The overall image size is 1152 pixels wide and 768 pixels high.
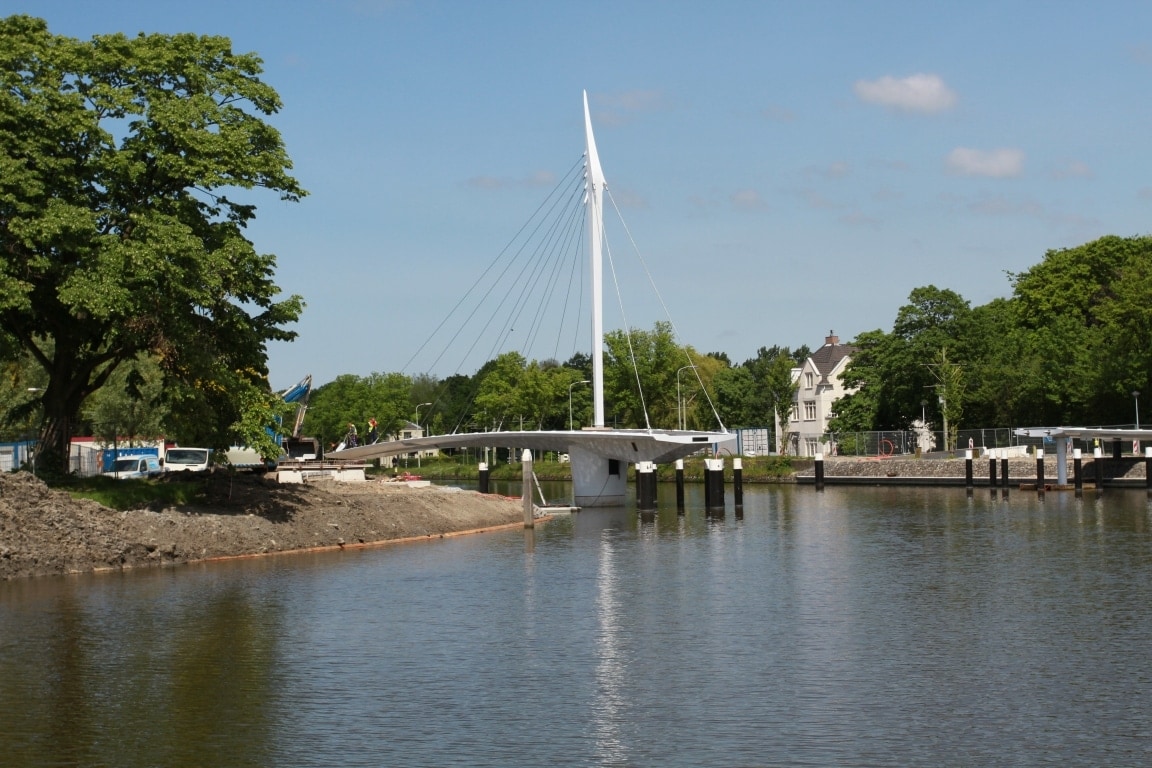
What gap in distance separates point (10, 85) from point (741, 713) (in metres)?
26.2

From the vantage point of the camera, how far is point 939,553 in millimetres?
34656

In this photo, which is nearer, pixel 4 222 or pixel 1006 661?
pixel 1006 661

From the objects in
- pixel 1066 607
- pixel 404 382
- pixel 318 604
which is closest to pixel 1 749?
pixel 318 604

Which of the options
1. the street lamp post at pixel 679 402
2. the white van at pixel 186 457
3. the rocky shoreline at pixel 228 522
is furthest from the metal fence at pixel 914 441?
the white van at pixel 186 457

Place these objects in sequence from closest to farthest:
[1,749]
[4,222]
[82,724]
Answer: [1,749], [82,724], [4,222]

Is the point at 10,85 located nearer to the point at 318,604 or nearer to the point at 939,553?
the point at 318,604

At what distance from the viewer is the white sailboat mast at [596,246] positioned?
54.7 meters

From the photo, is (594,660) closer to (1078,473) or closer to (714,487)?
(714,487)

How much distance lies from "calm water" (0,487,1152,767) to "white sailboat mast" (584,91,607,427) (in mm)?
19723

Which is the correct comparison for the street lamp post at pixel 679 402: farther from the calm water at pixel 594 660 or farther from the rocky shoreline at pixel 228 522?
the calm water at pixel 594 660

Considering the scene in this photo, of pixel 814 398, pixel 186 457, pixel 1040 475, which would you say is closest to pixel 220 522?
pixel 186 457

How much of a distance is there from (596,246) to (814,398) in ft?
191

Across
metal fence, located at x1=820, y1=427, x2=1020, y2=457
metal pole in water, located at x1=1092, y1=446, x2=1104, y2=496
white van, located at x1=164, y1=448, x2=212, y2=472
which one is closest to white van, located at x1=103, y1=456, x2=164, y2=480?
white van, located at x1=164, y1=448, x2=212, y2=472

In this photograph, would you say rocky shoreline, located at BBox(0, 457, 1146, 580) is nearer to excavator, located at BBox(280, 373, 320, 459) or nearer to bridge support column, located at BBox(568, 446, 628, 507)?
bridge support column, located at BBox(568, 446, 628, 507)
